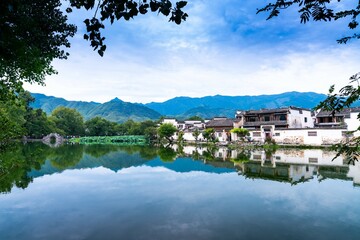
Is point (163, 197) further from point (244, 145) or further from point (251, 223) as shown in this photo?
point (244, 145)

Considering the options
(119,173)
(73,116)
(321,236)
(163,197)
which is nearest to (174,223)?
(163,197)

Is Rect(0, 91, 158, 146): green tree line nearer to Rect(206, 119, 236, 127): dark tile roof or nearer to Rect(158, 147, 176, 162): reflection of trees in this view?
Rect(206, 119, 236, 127): dark tile roof

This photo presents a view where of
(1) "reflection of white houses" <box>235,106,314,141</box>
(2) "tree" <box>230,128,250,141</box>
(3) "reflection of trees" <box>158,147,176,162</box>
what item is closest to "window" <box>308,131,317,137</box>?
(1) "reflection of white houses" <box>235,106,314,141</box>

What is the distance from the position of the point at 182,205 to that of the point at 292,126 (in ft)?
128

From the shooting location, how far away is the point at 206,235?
7668 millimetres

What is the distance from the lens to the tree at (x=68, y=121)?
89750mm

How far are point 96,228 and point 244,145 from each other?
34190mm

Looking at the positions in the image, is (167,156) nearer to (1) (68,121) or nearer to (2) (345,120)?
(2) (345,120)

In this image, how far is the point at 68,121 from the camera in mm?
93750

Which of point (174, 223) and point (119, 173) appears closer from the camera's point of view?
point (174, 223)

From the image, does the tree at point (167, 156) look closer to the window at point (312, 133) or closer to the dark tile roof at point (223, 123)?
the dark tile roof at point (223, 123)

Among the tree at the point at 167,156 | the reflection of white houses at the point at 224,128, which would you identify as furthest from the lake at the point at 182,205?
the reflection of white houses at the point at 224,128

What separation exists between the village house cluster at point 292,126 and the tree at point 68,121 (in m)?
56.9

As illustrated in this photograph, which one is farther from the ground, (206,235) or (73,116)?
(73,116)
